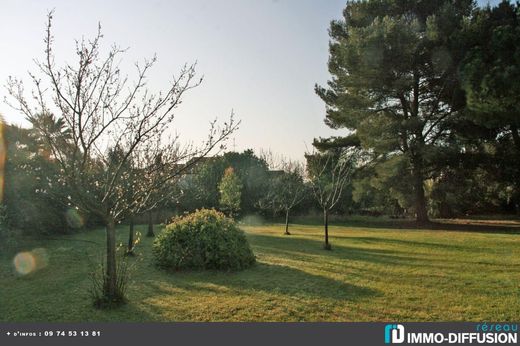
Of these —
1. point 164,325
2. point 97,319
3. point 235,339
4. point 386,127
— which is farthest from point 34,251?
point 386,127

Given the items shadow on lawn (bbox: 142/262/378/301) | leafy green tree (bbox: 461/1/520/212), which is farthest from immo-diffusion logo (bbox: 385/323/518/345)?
leafy green tree (bbox: 461/1/520/212)

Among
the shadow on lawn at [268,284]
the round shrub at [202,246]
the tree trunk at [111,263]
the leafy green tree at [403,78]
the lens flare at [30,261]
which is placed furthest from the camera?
the leafy green tree at [403,78]

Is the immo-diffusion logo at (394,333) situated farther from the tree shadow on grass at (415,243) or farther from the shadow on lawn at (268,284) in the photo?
the tree shadow on grass at (415,243)

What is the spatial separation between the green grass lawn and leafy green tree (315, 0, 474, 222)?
10.5 metres

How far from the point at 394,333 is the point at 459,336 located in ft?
2.52

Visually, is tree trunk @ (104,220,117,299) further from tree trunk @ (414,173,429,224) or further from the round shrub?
tree trunk @ (414,173,429,224)

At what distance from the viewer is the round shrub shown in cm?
958

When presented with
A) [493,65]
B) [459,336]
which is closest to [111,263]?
[459,336]

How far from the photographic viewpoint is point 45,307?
6.50 m

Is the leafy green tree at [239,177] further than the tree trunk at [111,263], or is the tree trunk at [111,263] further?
the leafy green tree at [239,177]

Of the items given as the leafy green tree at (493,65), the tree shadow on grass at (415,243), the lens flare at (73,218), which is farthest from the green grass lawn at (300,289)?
the leafy green tree at (493,65)

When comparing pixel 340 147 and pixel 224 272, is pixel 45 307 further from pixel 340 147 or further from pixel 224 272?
pixel 340 147

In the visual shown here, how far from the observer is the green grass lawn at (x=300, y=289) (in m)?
6.02

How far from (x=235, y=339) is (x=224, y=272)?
4.51m
